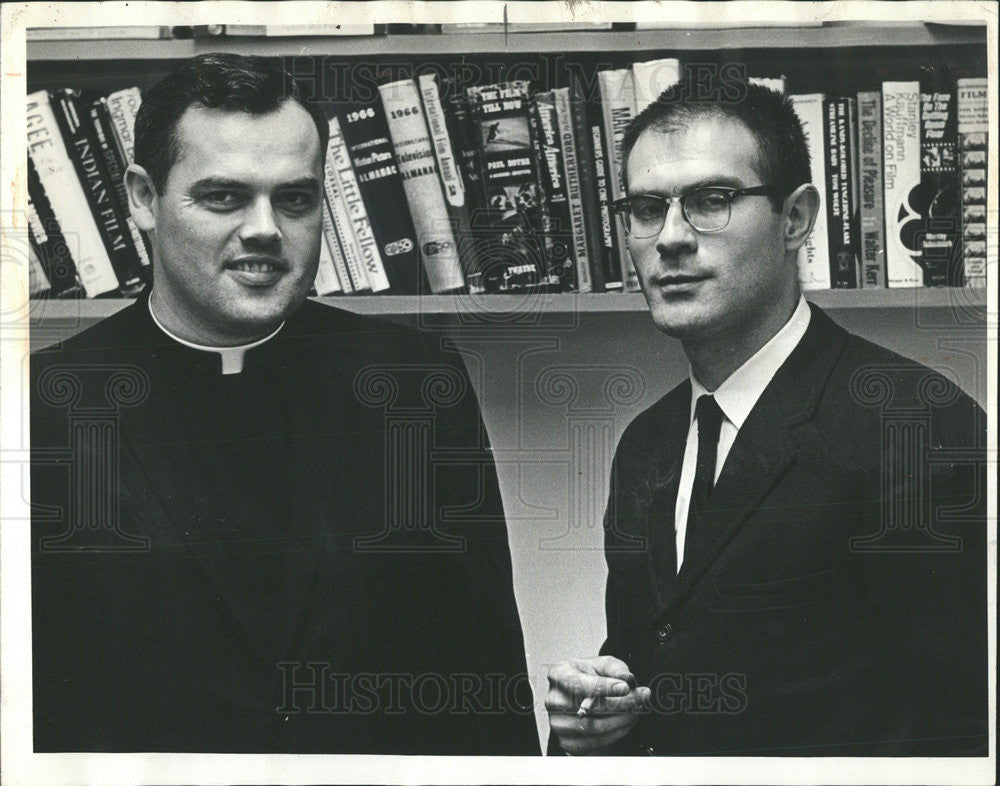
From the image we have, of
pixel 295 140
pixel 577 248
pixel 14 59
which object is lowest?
pixel 577 248

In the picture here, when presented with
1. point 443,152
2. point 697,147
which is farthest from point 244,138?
point 697,147

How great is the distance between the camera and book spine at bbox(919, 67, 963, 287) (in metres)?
1.54

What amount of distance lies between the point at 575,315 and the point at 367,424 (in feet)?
1.10

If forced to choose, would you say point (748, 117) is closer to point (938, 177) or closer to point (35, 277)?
point (938, 177)

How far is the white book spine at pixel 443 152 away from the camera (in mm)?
1536

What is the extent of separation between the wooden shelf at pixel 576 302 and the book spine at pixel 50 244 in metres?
0.07

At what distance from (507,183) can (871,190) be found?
0.51m

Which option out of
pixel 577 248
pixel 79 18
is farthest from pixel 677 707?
pixel 79 18

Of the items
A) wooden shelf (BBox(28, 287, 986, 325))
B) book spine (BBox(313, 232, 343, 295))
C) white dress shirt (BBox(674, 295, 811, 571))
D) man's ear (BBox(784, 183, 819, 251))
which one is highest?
man's ear (BBox(784, 183, 819, 251))

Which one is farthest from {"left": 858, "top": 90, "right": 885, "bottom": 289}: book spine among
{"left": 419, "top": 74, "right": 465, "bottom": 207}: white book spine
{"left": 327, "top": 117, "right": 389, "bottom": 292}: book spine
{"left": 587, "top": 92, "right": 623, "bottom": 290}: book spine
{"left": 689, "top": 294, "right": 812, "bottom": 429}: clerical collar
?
{"left": 327, "top": 117, "right": 389, "bottom": 292}: book spine

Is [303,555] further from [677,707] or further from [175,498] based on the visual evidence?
[677,707]

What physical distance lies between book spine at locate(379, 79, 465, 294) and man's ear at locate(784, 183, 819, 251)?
463mm

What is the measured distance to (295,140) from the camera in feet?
5.01

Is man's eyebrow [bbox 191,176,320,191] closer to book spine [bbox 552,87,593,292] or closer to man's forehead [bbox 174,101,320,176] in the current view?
man's forehead [bbox 174,101,320,176]
